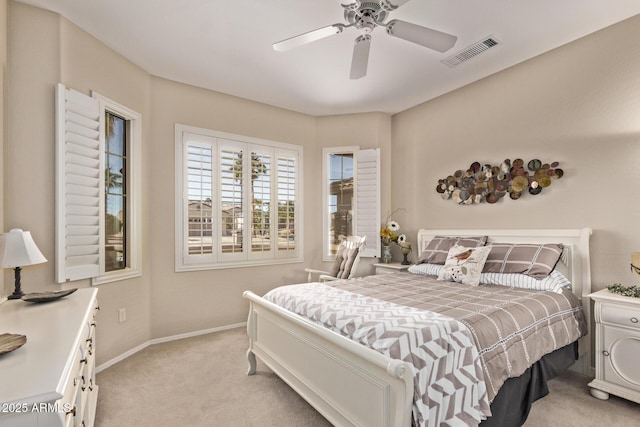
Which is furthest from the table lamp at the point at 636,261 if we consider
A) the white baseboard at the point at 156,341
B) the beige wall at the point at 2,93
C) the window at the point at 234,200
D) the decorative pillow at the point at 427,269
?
the beige wall at the point at 2,93

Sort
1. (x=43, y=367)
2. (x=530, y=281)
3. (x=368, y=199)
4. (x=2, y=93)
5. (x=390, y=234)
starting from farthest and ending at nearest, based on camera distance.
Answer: (x=368, y=199), (x=390, y=234), (x=530, y=281), (x=2, y=93), (x=43, y=367)

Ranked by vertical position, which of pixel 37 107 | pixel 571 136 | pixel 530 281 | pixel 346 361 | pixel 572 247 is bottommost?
pixel 346 361

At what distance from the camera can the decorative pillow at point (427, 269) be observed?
3.32m

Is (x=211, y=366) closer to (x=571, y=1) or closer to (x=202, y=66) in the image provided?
(x=202, y=66)

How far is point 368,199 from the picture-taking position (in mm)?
4543

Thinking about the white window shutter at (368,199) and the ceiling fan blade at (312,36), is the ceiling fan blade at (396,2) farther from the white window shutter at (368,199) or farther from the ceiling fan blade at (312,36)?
the white window shutter at (368,199)

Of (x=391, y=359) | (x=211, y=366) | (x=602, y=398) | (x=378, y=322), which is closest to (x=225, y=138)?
(x=211, y=366)

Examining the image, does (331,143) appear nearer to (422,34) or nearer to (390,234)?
(390,234)

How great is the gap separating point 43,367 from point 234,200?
124 inches

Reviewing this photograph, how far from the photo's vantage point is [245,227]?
165 inches

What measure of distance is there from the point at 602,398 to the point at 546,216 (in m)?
1.51

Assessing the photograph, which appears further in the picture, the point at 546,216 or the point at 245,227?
the point at 245,227

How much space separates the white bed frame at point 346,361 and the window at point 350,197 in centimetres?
168

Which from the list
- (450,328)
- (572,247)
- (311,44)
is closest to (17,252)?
(450,328)
